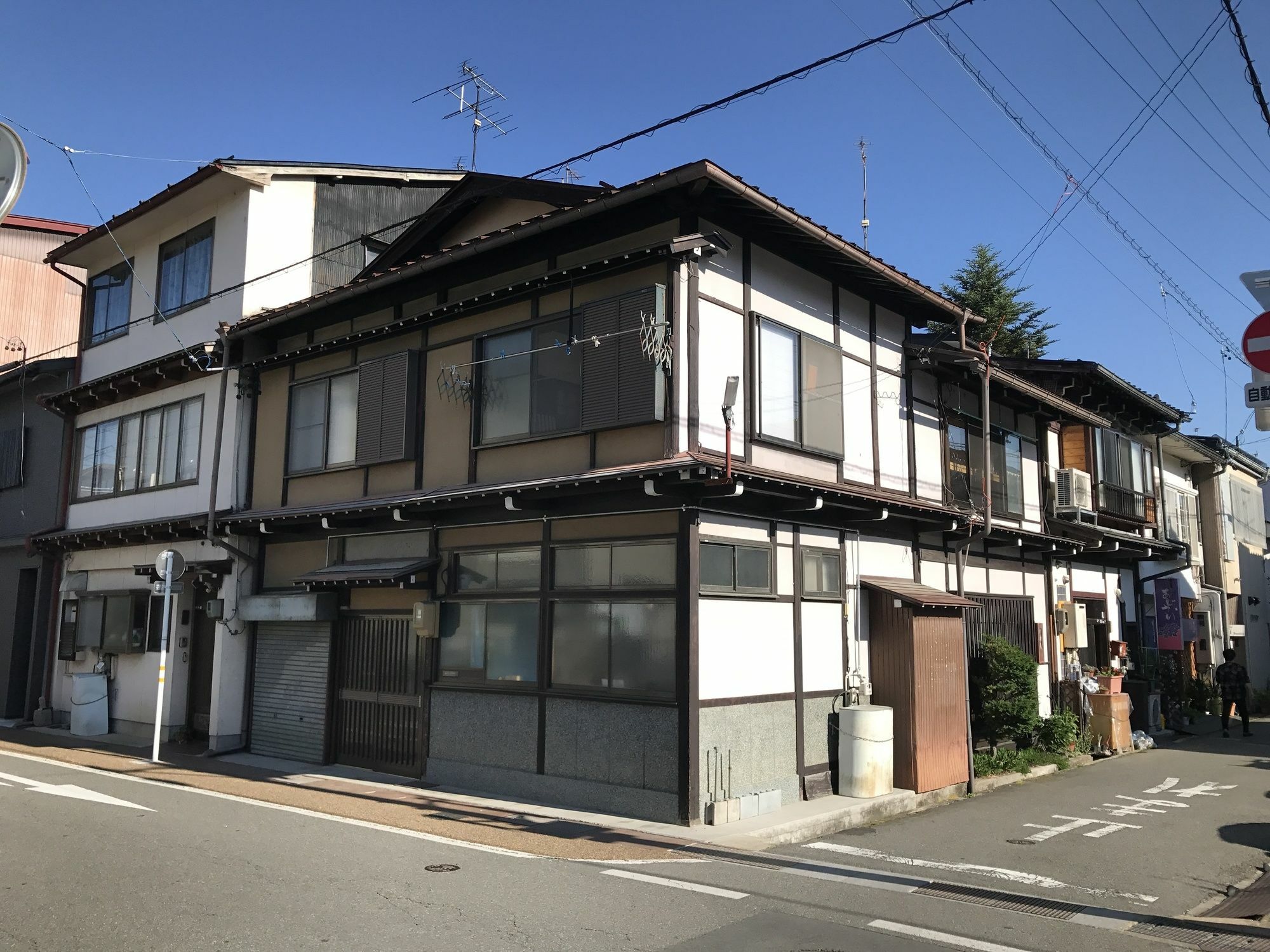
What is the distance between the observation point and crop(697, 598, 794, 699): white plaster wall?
10.7 meters

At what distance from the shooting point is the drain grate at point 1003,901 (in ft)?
24.8

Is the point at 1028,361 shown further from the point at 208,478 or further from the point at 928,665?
the point at 208,478

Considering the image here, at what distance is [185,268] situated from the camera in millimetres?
18578

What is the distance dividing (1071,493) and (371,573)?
13.4m

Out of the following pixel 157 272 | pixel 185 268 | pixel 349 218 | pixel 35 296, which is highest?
pixel 35 296

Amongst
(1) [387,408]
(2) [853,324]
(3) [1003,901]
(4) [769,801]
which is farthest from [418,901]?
(2) [853,324]

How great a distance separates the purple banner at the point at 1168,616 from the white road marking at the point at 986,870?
55.5 ft

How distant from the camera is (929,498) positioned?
1527 centimetres

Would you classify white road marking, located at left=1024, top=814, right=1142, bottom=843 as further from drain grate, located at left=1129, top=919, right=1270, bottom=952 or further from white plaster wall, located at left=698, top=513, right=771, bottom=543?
white plaster wall, located at left=698, top=513, right=771, bottom=543

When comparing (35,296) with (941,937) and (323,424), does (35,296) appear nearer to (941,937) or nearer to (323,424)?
(323,424)

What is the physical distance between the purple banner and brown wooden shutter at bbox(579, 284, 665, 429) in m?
18.1

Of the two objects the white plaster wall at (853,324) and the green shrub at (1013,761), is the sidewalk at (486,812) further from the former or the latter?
the white plaster wall at (853,324)

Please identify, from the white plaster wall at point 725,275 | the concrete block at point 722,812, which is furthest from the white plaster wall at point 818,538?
the concrete block at point 722,812

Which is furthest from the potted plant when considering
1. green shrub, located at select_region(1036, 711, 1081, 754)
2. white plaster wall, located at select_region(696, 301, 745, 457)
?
white plaster wall, located at select_region(696, 301, 745, 457)
